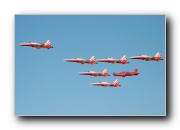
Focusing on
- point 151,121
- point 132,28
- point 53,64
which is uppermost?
point 132,28

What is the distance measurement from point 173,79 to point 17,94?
4.25 ft

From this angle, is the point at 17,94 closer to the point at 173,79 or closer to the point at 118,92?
the point at 118,92

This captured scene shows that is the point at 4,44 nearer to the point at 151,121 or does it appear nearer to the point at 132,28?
the point at 132,28

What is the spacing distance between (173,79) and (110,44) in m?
0.60

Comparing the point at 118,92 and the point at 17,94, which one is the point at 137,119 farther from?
the point at 17,94

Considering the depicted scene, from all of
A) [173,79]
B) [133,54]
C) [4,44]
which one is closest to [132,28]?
[133,54]

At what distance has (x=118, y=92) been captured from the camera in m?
3.30

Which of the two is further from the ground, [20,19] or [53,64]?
[20,19]

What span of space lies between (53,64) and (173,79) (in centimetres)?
100

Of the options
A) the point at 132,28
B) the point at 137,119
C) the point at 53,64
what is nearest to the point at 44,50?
the point at 53,64

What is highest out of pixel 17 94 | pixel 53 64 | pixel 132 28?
pixel 132 28

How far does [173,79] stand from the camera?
3.30 m
